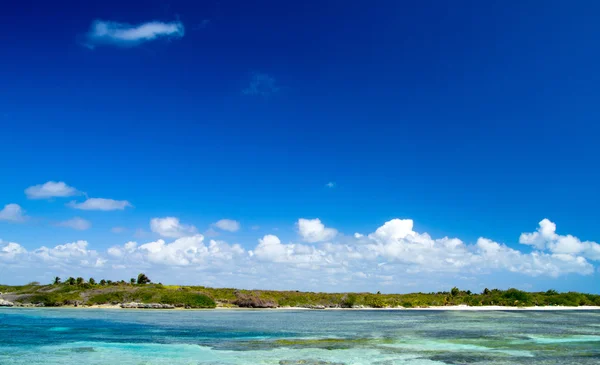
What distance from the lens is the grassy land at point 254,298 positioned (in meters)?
94.8

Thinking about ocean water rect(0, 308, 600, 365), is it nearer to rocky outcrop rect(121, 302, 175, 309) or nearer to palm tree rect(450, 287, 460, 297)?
rocky outcrop rect(121, 302, 175, 309)

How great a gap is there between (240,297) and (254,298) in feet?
12.4

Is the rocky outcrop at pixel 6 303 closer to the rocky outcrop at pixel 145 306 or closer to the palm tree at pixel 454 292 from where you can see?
the rocky outcrop at pixel 145 306

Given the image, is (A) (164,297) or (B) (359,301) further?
(B) (359,301)

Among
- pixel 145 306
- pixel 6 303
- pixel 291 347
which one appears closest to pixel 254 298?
pixel 145 306

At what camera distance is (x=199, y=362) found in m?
24.6

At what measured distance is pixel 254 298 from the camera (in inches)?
4063

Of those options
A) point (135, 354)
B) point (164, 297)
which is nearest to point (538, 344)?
point (135, 354)

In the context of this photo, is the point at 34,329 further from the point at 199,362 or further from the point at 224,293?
the point at 224,293

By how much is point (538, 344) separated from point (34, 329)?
4569cm

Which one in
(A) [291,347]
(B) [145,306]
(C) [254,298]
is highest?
(A) [291,347]

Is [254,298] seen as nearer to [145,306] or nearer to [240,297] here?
[240,297]

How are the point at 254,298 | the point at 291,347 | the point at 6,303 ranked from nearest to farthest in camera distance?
1. the point at 291,347
2. the point at 6,303
3. the point at 254,298

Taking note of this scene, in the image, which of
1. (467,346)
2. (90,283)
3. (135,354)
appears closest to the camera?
(135,354)
